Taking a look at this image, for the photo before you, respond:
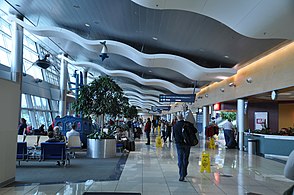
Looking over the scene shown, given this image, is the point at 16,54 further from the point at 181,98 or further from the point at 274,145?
the point at 274,145

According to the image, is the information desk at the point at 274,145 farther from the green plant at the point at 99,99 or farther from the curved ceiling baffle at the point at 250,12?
the green plant at the point at 99,99

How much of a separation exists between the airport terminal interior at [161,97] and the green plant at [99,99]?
0.04 meters

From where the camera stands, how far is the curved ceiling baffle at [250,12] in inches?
253

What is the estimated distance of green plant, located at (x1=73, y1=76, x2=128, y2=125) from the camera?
1203cm

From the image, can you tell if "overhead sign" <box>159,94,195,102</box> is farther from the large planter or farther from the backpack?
the backpack

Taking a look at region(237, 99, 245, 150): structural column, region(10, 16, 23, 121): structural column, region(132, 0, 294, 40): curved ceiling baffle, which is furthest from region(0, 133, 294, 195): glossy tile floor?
region(10, 16, 23, 121): structural column

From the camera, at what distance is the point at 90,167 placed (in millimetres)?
8984

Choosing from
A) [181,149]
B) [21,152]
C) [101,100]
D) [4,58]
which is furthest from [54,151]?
[4,58]

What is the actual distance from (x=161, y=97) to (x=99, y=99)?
455 inches

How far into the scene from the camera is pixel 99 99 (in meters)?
12.1

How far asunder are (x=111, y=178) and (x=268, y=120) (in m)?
15.3

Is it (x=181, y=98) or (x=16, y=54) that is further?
(x=181, y=98)

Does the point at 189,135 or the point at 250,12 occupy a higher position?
the point at 250,12

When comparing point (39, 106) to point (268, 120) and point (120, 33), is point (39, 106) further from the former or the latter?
point (268, 120)
